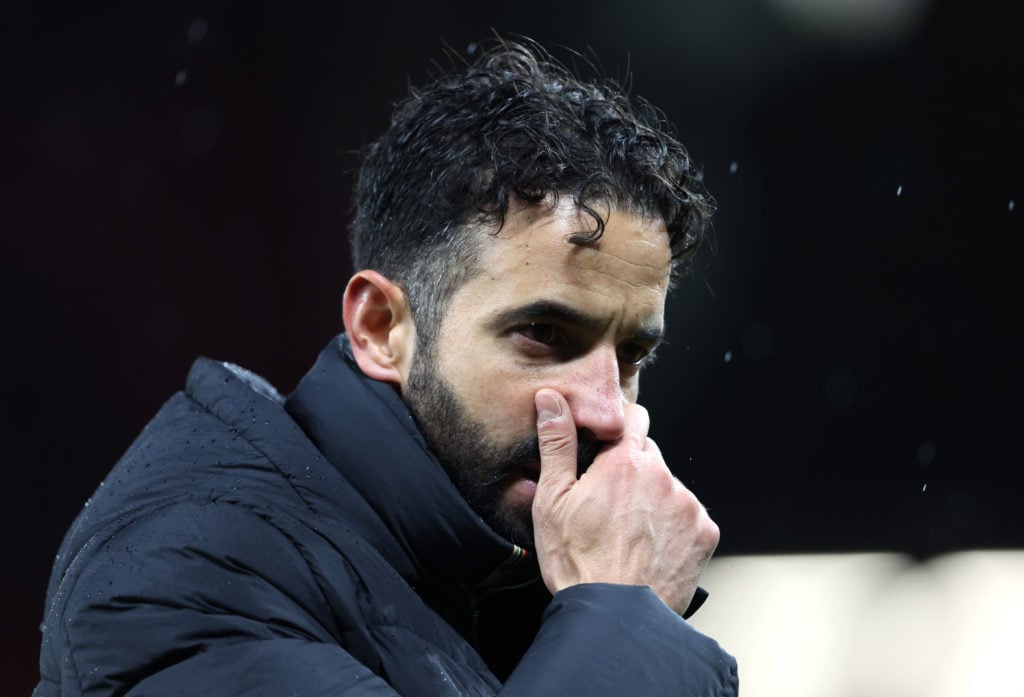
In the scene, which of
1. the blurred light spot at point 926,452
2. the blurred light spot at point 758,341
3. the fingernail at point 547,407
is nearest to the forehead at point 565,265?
the fingernail at point 547,407

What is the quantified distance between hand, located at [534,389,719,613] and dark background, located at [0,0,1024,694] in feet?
8.29

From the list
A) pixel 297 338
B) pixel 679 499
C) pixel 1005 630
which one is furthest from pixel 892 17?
pixel 679 499

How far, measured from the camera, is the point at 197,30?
4168mm

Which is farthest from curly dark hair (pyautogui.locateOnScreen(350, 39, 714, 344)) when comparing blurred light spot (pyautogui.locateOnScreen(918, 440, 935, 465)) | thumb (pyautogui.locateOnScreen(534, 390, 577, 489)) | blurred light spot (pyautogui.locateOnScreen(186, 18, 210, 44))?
blurred light spot (pyautogui.locateOnScreen(918, 440, 935, 465))

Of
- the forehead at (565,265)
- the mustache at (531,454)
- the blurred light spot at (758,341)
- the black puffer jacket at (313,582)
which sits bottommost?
the blurred light spot at (758,341)

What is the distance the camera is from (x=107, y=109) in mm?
4027

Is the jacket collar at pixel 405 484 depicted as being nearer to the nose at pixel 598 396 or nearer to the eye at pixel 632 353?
the nose at pixel 598 396

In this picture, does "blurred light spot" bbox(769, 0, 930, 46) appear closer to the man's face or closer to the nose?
the man's face

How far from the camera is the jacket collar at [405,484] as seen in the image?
1729 mm

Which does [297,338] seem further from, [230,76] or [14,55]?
[14,55]

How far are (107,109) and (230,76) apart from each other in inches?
A: 17.9

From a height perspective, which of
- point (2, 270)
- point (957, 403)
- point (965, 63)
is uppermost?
point (965, 63)

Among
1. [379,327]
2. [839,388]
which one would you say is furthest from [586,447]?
[839,388]

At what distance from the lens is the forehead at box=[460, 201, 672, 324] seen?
1862 millimetres
